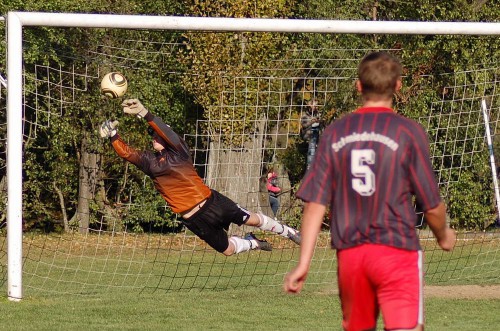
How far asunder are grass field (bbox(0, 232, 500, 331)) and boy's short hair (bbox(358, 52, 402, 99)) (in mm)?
4270

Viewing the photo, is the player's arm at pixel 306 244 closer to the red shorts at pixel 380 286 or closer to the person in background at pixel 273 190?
the red shorts at pixel 380 286

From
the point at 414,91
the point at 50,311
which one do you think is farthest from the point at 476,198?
the point at 50,311

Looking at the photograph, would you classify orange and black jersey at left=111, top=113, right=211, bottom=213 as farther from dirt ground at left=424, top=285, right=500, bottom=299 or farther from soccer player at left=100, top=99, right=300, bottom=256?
dirt ground at left=424, top=285, right=500, bottom=299

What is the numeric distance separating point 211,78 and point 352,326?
868 cm

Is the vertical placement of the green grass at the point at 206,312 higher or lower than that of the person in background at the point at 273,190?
lower

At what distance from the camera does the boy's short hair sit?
4508 mm

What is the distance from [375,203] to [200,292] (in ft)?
23.5

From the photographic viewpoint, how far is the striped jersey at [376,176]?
4.45 meters

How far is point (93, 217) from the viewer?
16078 mm

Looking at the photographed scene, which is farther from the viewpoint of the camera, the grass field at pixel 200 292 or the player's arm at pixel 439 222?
the grass field at pixel 200 292

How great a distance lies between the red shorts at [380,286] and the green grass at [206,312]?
3.98 meters

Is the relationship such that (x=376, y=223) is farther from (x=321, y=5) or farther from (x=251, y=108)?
(x=321, y=5)

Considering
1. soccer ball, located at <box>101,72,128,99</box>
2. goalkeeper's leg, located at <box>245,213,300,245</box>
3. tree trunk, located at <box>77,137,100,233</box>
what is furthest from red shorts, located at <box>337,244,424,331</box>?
tree trunk, located at <box>77,137,100,233</box>

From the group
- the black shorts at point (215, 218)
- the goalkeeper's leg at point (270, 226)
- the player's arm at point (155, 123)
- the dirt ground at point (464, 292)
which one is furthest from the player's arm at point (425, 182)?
the goalkeeper's leg at point (270, 226)
